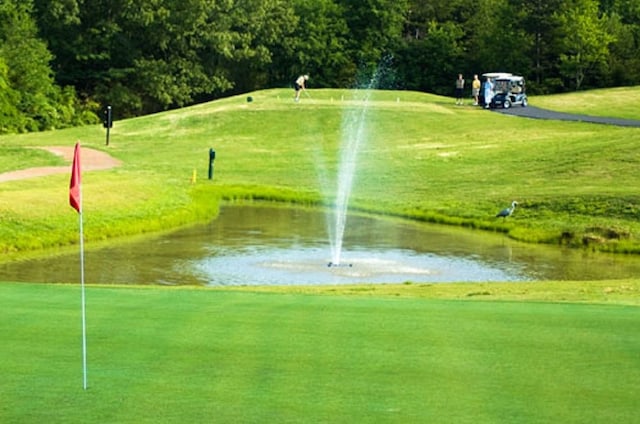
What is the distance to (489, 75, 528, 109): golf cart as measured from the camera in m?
63.9

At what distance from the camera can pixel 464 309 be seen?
13.6 metres

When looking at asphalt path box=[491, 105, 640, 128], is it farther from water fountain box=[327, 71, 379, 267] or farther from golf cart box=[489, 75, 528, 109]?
water fountain box=[327, 71, 379, 267]

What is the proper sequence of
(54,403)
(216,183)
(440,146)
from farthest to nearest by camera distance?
1. (440,146)
2. (216,183)
3. (54,403)

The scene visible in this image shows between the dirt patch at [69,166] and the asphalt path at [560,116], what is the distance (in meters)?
22.8

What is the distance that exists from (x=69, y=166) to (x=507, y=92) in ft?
94.8

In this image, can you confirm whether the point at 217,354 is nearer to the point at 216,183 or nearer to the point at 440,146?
the point at 216,183

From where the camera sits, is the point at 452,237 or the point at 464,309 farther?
the point at 452,237

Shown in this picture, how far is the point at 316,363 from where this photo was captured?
32.4 feet

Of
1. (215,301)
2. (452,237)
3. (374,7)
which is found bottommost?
(452,237)

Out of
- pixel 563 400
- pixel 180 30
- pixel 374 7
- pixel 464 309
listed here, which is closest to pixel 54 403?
pixel 563 400

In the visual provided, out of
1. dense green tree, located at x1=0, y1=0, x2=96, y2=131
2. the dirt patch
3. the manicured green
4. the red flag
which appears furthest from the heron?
dense green tree, located at x1=0, y1=0, x2=96, y2=131

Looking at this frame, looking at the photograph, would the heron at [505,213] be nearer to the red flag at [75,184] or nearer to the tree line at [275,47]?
the red flag at [75,184]

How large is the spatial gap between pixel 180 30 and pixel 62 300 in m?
71.2

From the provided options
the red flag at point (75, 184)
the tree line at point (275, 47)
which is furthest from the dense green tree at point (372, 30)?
the red flag at point (75, 184)
